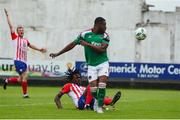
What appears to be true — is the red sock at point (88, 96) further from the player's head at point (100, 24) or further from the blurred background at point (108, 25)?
the blurred background at point (108, 25)

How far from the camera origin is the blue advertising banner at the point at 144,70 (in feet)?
125

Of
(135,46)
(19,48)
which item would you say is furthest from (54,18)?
(19,48)

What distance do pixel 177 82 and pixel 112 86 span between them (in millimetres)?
3388

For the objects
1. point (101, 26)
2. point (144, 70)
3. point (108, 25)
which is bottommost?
point (144, 70)

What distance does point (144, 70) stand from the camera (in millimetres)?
38438

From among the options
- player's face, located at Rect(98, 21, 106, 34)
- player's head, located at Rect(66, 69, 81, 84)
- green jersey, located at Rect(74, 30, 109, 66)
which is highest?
player's face, located at Rect(98, 21, 106, 34)

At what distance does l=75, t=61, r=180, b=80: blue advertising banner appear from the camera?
38031 millimetres

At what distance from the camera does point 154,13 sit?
42375 millimetres

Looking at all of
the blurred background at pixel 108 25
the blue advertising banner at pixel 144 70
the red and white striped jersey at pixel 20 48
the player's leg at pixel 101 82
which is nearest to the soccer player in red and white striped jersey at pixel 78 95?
the player's leg at pixel 101 82

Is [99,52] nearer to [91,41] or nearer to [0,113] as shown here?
[91,41]

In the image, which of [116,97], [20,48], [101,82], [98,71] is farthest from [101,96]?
[20,48]

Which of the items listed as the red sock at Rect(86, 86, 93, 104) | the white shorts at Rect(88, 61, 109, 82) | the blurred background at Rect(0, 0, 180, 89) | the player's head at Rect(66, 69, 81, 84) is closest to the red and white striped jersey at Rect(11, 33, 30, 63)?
the player's head at Rect(66, 69, 81, 84)

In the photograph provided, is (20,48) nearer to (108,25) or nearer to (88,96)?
(88,96)

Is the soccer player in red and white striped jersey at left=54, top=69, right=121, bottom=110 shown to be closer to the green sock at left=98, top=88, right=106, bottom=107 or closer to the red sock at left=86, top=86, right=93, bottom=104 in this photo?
the red sock at left=86, top=86, right=93, bottom=104
